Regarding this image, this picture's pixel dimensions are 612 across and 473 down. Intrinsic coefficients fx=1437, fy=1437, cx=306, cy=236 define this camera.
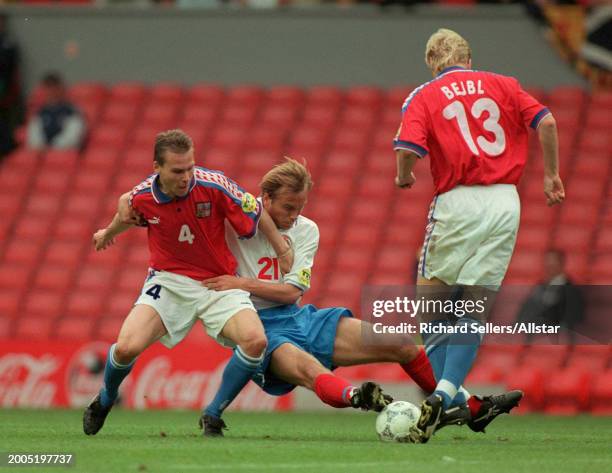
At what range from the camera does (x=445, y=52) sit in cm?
735

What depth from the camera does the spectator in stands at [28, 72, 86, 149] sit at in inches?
631

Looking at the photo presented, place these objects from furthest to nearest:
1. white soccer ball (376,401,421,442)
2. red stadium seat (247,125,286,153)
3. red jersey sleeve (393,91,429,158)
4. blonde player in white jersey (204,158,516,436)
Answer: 1. red stadium seat (247,125,286,153)
2. blonde player in white jersey (204,158,516,436)
3. red jersey sleeve (393,91,429,158)
4. white soccer ball (376,401,421,442)

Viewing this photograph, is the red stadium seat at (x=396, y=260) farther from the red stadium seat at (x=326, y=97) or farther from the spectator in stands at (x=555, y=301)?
the red stadium seat at (x=326, y=97)

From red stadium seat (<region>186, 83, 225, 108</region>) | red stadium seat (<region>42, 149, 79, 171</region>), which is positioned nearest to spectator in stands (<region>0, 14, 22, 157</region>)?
red stadium seat (<region>42, 149, 79, 171</region>)

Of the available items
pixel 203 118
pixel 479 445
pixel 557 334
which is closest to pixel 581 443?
pixel 479 445

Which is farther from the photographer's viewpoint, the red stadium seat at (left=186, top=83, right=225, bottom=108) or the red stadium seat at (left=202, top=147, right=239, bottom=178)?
the red stadium seat at (left=186, top=83, right=225, bottom=108)

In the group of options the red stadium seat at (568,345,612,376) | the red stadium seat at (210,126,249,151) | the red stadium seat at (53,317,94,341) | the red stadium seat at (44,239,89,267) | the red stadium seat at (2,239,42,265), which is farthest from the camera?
the red stadium seat at (210,126,249,151)

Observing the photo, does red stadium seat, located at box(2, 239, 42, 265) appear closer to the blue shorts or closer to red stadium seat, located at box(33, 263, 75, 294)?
red stadium seat, located at box(33, 263, 75, 294)

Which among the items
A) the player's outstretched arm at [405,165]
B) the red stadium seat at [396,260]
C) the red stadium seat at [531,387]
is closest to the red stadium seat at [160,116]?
the red stadium seat at [396,260]

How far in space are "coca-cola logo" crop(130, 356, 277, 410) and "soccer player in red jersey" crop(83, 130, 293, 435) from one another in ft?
15.0

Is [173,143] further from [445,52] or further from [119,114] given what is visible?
[119,114]

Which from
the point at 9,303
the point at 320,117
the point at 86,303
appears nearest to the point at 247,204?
the point at 86,303

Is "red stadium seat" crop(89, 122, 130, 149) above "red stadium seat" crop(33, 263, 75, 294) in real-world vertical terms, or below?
above

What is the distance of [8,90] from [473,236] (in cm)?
1083
